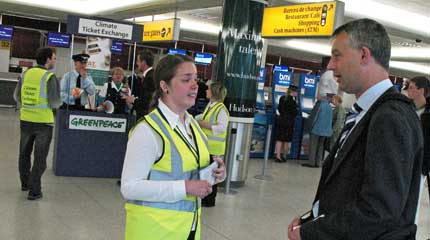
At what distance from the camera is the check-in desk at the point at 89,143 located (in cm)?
600

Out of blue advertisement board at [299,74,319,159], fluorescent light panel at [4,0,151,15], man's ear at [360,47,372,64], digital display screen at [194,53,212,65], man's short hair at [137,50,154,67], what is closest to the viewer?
man's ear at [360,47,372,64]

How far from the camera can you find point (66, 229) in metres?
4.00

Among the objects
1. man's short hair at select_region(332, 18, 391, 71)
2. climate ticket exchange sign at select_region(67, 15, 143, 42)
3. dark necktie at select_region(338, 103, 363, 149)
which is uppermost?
climate ticket exchange sign at select_region(67, 15, 143, 42)

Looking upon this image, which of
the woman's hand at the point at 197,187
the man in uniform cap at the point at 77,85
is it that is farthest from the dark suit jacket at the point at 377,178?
the man in uniform cap at the point at 77,85

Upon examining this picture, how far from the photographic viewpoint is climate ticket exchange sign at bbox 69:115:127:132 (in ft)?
19.8

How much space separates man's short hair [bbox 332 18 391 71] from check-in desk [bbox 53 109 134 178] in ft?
16.9

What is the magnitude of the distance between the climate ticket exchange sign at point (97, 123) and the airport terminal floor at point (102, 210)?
2.28 feet

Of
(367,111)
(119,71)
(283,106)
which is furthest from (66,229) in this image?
(283,106)

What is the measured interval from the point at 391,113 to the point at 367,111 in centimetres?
11

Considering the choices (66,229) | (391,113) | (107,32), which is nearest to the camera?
(391,113)

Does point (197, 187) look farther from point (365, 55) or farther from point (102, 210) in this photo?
point (102, 210)

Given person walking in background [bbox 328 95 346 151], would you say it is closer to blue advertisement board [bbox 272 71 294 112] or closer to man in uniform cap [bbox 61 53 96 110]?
blue advertisement board [bbox 272 71 294 112]

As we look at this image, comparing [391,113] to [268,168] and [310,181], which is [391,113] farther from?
[268,168]

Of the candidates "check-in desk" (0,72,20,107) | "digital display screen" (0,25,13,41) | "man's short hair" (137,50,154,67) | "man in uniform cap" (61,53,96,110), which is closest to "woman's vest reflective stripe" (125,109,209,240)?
"man's short hair" (137,50,154,67)
